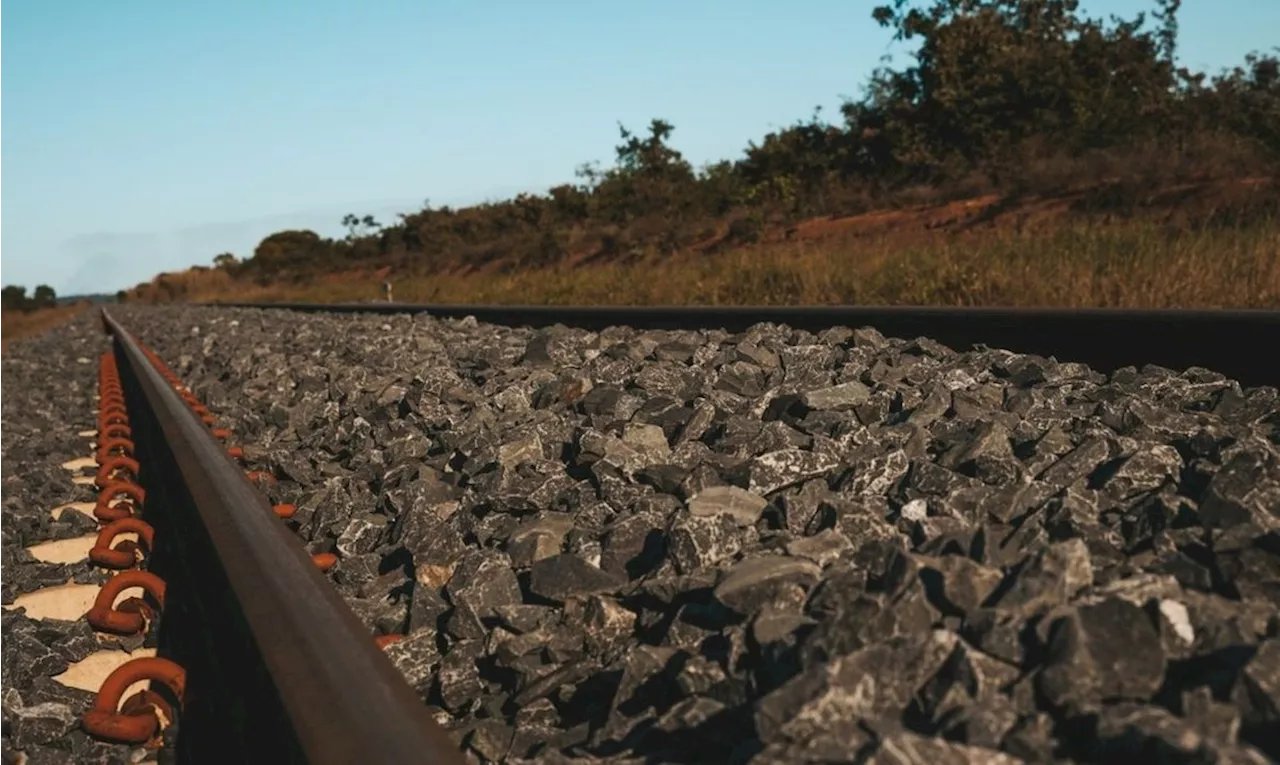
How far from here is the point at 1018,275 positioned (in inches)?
334

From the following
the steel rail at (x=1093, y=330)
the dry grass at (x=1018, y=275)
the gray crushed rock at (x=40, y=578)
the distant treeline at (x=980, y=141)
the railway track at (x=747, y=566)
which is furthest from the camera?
the distant treeline at (x=980, y=141)

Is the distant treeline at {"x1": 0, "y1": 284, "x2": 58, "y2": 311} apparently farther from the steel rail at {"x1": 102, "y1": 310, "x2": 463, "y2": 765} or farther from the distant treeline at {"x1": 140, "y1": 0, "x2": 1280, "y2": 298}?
the steel rail at {"x1": 102, "y1": 310, "x2": 463, "y2": 765}

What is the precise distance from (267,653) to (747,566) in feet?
2.98

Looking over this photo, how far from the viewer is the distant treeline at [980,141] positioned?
17.8 meters

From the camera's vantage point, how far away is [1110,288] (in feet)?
24.4

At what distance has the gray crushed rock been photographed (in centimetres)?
255

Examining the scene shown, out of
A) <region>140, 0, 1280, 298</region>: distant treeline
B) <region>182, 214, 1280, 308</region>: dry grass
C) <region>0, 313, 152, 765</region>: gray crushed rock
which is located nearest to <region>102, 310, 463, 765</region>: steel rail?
<region>0, 313, 152, 765</region>: gray crushed rock

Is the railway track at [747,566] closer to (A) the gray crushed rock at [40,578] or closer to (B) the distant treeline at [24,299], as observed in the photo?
(A) the gray crushed rock at [40,578]

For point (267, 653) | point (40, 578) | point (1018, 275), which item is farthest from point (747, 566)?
point (1018, 275)

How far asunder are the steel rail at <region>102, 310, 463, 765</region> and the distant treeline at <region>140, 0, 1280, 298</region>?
14.0 m

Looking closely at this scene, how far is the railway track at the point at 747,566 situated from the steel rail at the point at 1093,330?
0.07 feet

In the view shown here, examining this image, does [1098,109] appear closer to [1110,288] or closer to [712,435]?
[1110,288]

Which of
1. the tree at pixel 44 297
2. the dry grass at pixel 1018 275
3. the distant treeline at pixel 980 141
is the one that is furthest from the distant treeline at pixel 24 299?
the dry grass at pixel 1018 275

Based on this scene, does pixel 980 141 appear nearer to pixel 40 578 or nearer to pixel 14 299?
pixel 40 578
